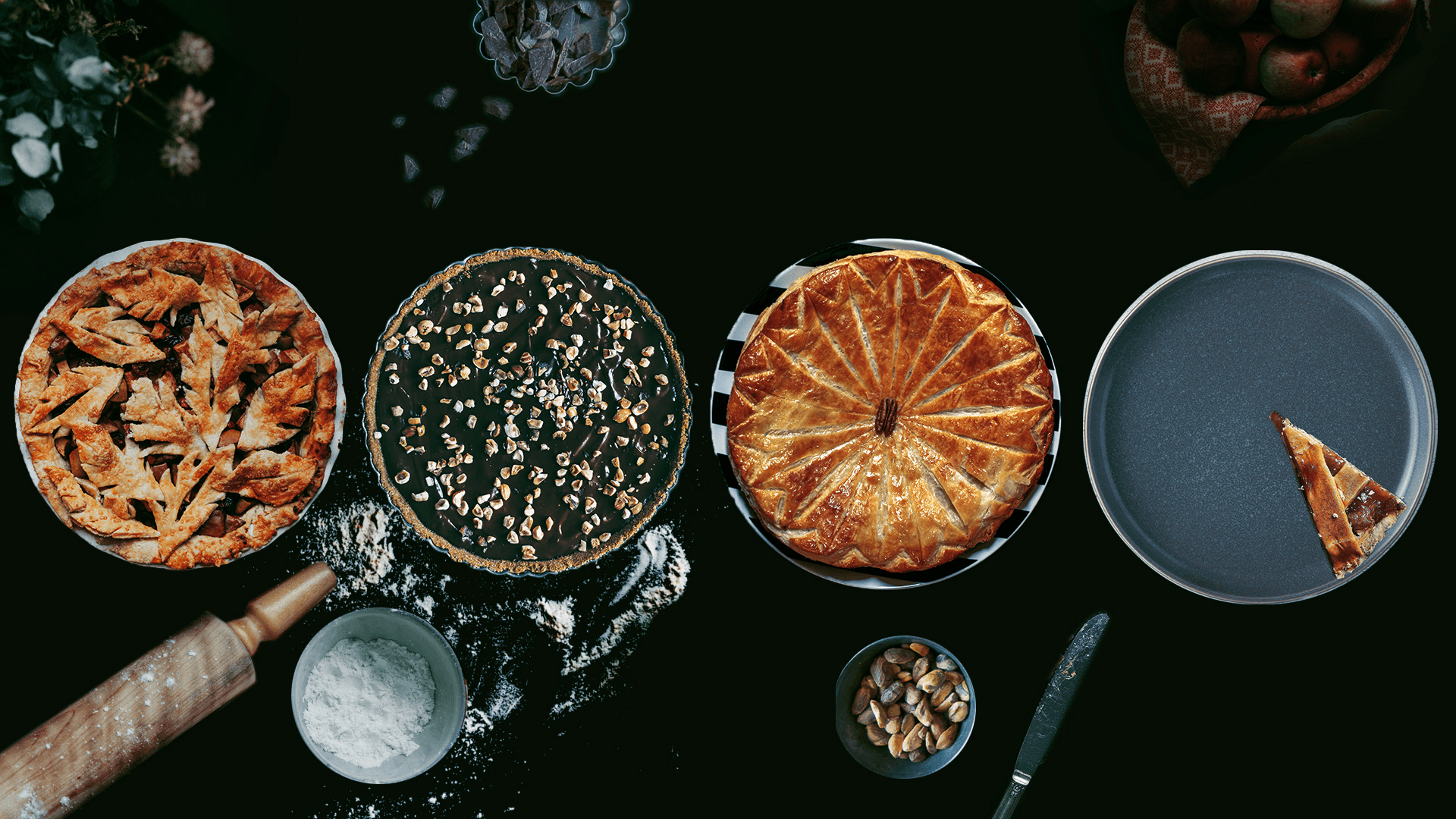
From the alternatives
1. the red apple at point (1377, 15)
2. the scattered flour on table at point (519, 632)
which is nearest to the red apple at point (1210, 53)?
the red apple at point (1377, 15)

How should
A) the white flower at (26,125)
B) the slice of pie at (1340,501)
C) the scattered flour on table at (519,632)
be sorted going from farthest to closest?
the scattered flour on table at (519,632)
the slice of pie at (1340,501)
the white flower at (26,125)

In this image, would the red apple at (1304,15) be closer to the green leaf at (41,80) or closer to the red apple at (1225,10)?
the red apple at (1225,10)

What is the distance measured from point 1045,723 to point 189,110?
2750 millimetres

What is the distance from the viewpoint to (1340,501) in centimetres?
230

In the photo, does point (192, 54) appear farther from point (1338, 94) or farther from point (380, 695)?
point (1338, 94)

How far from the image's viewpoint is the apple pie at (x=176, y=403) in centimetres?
221

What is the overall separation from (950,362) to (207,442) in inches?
74.9

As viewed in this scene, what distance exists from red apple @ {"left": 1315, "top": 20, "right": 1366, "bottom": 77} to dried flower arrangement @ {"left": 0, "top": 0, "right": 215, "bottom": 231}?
2699 mm

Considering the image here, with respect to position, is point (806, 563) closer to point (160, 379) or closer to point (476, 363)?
point (476, 363)

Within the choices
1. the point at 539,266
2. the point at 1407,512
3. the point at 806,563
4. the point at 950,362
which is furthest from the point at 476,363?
the point at 1407,512

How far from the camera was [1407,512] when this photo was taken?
2.27 metres

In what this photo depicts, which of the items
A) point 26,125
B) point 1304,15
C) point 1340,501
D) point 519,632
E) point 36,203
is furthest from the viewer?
point 519,632

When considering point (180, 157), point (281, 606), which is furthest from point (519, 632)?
point (180, 157)

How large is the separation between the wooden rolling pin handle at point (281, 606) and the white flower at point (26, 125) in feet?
4.02
